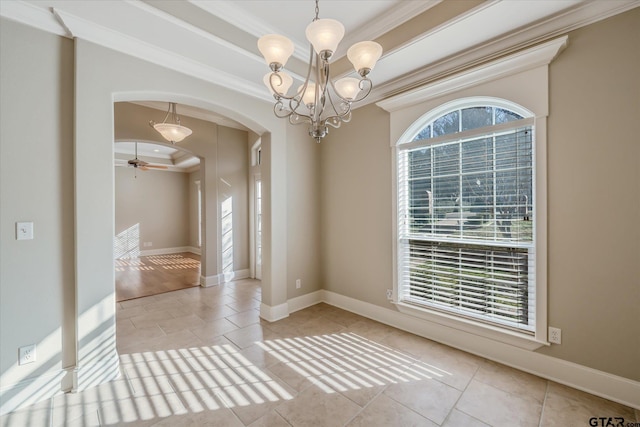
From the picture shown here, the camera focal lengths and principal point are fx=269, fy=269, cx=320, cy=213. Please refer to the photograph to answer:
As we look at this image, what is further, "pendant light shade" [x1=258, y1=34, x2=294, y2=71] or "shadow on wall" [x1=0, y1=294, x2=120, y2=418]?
"shadow on wall" [x1=0, y1=294, x2=120, y2=418]

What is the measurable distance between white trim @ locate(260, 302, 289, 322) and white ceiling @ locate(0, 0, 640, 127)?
8.95 ft

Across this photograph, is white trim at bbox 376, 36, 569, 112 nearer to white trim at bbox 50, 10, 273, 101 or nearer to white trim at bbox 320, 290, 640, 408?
white trim at bbox 50, 10, 273, 101

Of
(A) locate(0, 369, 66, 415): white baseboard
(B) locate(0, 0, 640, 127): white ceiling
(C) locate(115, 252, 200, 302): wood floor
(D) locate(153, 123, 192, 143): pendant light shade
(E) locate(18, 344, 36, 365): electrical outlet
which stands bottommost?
(C) locate(115, 252, 200, 302): wood floor

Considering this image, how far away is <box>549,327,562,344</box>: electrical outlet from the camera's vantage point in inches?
83.7

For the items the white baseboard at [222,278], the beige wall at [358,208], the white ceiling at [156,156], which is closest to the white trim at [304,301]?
the beige wall at [358,208]

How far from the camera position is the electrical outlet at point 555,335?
83.7 inches

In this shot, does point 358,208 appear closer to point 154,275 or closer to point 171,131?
point 171,131

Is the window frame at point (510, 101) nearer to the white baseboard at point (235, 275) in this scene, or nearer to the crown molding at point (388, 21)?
the crown molding at point (388, 21)

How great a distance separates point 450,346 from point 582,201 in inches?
67.8

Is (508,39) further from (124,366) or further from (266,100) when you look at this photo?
(124,366)

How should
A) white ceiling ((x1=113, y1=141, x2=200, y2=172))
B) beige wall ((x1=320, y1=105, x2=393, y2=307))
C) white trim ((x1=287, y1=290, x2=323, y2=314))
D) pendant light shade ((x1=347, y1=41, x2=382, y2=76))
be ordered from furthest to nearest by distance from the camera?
white ceiling ((x1=113, y1=141, x2=200, y2=172)) → white trim ((x1=287, y1=290, x2=323, y2=314)) → beige wall ((x1=320, y1=105, x2=393, y2=307)) → pendant light shade ((x1=347, y1=41, x2=382, y2=76))

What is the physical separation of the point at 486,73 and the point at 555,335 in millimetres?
2267

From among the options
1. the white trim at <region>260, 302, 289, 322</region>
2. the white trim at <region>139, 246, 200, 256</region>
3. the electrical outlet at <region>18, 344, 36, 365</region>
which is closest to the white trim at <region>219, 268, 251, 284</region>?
the white trim at <region>260, 302, 289, 322</region>

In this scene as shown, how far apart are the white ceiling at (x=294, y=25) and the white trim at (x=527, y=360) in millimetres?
2566
